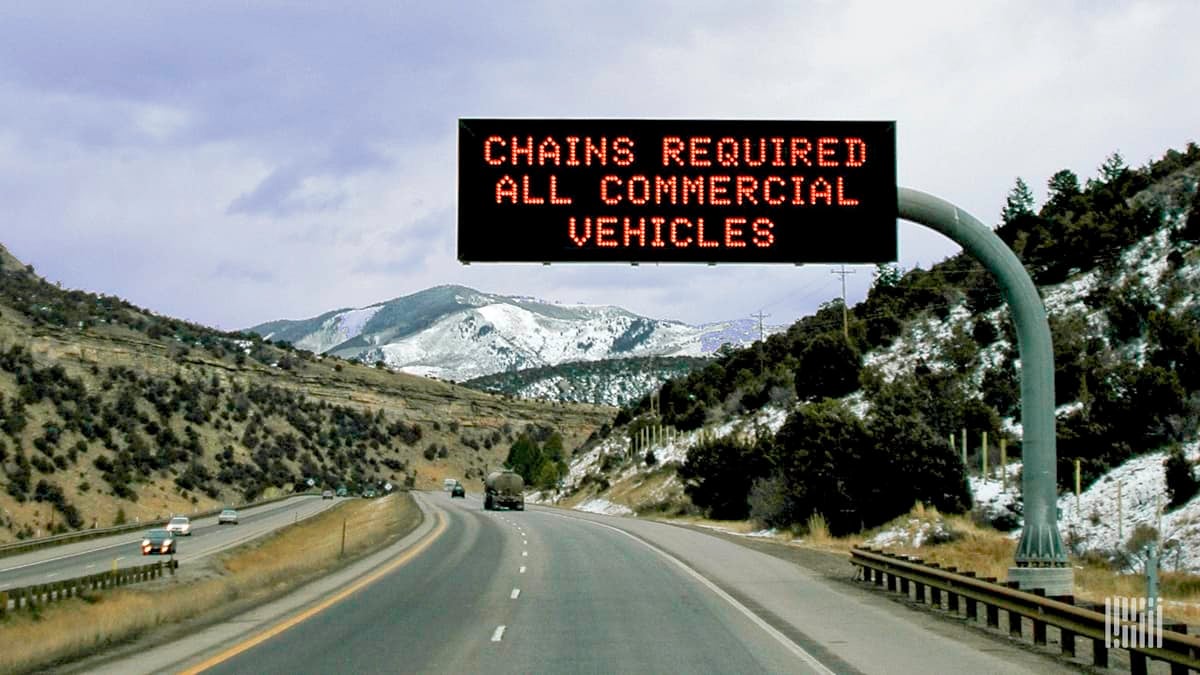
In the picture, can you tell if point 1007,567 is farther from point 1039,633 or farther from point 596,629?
point 596,629

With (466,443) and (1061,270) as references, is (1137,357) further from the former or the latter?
(466,443)

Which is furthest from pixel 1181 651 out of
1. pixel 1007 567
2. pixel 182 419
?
pixel 182 419

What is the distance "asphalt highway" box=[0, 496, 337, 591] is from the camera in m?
42.4

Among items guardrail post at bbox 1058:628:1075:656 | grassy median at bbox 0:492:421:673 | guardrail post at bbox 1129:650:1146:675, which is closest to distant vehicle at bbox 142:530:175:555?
grassy median at bbox 0:492:421:673

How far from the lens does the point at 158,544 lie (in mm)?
47344

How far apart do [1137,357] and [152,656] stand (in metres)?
42.9

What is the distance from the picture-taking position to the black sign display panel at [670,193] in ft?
62.1

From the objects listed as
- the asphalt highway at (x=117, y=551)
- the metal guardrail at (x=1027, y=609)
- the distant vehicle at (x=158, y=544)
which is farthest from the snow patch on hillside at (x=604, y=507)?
the metal guardrail at (x=1027, y=609)

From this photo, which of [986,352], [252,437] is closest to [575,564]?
[986,352]

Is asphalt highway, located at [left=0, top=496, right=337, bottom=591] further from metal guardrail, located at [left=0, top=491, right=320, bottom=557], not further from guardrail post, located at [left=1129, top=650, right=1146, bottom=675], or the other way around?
guardrail post, located at [left=1129, top=650, right=1146, bottom=675]

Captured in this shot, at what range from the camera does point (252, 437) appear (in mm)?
107562

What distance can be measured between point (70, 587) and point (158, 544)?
1778cm

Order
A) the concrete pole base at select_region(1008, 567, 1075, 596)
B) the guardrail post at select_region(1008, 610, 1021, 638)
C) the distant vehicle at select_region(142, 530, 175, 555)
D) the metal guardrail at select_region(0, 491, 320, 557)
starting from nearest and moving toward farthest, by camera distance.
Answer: the guardrail post at select_region(1008, 610, 1021, 638) → the concrete pole base at select_region(1008, 567, 1075, 596) → the distant vehicle at select_region(142, 530, 175, 555) → the metal guardrail at select_region(0, 491, 320, 557)

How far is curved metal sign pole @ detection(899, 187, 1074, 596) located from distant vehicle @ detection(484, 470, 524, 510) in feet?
213
